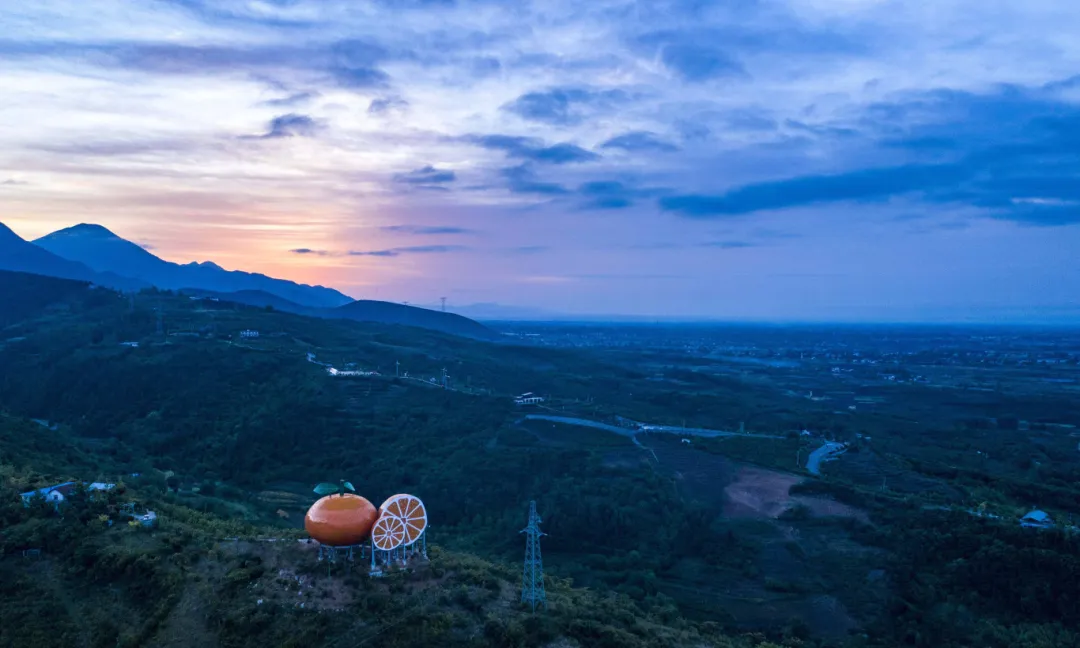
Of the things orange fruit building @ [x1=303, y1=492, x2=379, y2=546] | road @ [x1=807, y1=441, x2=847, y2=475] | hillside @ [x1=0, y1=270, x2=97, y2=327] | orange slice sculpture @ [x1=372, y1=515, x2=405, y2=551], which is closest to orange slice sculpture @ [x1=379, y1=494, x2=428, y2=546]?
orange slice sculpture @ [x1=372, y1=515, x2=405, y2=551]

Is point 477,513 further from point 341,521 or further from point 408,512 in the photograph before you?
point 341,521

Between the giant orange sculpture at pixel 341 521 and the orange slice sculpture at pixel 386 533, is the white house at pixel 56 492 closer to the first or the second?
the giant orange sculpture at pixel 341 521

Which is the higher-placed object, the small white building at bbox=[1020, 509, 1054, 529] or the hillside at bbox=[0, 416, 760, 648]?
the hillside at bbox=[0, 416, 760, 648]

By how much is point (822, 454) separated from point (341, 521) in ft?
195

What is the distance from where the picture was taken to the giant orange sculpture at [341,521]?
953 inches

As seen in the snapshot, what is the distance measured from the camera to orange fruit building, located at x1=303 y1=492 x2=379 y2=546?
2420 cm

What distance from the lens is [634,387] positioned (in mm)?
119750

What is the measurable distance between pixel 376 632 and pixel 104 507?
18.7 m

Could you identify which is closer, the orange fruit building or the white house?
the orange fruit building

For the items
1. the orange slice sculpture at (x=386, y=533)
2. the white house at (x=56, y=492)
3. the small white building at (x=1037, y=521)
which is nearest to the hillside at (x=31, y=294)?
the white house at (x=56, y=492)

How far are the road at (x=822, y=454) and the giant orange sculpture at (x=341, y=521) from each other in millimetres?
48871

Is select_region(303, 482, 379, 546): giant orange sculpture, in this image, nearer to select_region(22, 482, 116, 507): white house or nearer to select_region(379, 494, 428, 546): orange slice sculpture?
select_region(379, 494, 428, 546): orange slice sculpture

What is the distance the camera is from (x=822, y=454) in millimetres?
69438

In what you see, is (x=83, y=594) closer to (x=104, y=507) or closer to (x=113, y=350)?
(x=104, y=507)
